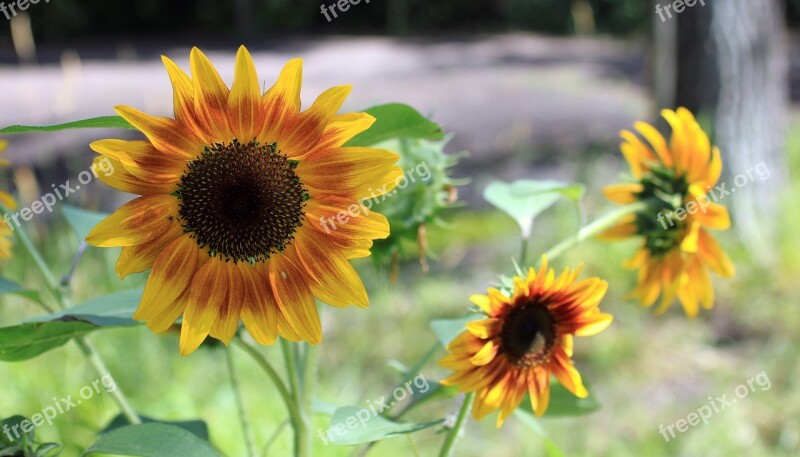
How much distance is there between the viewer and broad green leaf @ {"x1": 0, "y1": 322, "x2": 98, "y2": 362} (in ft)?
1.49

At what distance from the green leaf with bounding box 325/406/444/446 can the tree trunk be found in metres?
2.33

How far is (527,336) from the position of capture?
A: 1.72 feet

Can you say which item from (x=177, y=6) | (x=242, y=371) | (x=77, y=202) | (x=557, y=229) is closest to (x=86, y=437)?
(x=242, y=371)

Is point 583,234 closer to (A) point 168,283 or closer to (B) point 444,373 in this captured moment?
(A) point 168,283

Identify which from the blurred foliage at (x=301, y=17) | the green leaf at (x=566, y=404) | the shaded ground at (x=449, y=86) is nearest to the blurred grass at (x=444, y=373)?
the shaded ground at (x=449, y=86)

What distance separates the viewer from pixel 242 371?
196cm

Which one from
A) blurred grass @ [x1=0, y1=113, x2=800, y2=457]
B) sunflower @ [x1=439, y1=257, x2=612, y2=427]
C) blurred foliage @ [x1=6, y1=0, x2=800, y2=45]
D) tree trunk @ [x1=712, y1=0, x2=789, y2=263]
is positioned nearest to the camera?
sunflower @ [x1=439, y1=257, x2=612, y2=427]

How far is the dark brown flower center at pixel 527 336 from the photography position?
1.71 ft

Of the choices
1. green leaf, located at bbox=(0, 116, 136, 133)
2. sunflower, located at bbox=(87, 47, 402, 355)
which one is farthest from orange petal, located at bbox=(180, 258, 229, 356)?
green leaf, located at bbox=(0, 116, 136, 133)

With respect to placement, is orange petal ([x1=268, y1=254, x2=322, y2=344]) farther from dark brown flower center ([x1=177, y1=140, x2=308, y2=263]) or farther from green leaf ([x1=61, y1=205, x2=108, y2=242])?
green leaf ([x1=61, y1=205, x2=108, y2=242])

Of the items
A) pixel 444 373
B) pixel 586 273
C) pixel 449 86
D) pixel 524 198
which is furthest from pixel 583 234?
pixel 449 86

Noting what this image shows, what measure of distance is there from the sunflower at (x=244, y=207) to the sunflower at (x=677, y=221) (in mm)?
291

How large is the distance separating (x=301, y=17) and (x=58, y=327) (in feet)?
29.3

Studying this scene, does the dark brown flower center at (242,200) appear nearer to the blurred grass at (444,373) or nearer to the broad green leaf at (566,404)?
the broad green leaf at (566,404)
